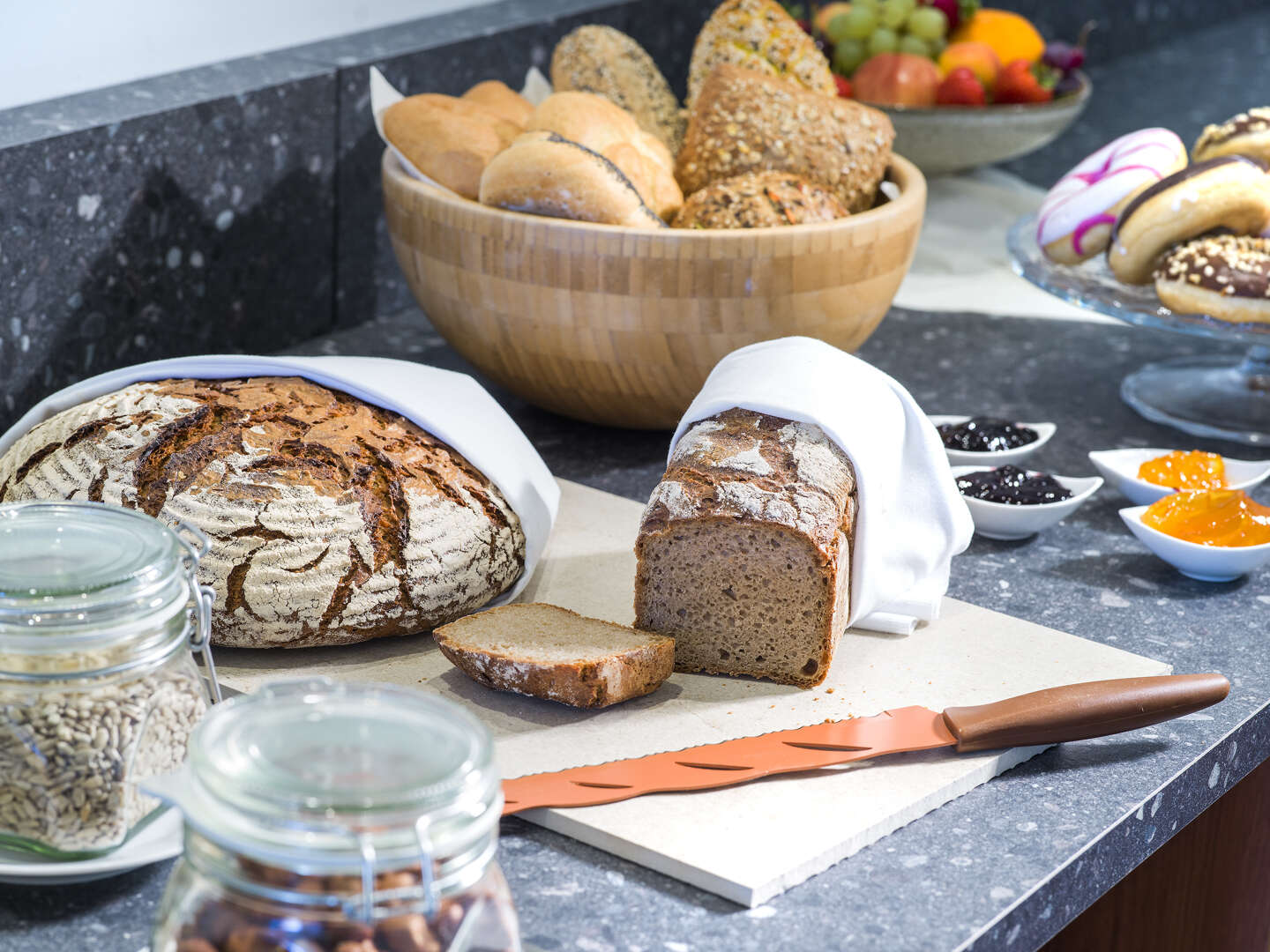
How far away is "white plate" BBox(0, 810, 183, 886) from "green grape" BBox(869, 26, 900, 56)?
1689 millimetres

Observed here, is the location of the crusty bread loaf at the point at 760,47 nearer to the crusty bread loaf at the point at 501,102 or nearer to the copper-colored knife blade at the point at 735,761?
the crusty bread loaf at the point at 501,102

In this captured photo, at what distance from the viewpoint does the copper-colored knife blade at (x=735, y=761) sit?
0.88 m

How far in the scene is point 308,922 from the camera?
0.59m

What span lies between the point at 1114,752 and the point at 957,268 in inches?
45.7

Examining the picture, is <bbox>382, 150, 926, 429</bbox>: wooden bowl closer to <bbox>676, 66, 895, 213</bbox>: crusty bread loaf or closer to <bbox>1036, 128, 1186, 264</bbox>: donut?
<bbox>676, 66, 895, 213</bbox>: crusty bread loaf

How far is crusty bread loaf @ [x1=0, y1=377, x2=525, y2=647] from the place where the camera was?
99 cm

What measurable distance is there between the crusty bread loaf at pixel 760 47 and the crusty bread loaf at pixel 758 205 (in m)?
0.27

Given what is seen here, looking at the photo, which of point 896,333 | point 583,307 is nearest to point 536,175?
point 583,307

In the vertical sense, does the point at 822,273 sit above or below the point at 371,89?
below

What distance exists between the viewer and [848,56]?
219 centimetres

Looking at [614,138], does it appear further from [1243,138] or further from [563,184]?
[1243,138]

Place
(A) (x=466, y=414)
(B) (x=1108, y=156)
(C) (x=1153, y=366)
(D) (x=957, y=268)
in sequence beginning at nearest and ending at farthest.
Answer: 1. (A) (x=466, y=414)
2. (B) (x=1108, y=156)
3. (C) (x=1153, y=366)
4. (D) (x=957, y=268)

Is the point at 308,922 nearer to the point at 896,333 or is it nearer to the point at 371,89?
the point at 371,89

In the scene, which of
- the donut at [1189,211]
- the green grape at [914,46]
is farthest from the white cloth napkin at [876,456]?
the green grape at [914,46]
